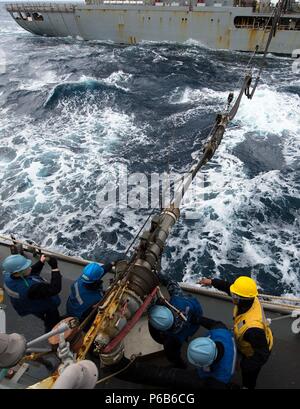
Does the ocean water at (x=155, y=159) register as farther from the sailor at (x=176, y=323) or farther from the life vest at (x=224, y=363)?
the life vest at (x=224, y=363)

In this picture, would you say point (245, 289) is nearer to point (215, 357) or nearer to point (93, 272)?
point (215, 357)

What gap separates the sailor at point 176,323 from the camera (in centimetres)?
454

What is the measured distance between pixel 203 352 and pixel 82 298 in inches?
76.8

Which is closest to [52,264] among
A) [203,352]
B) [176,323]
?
[176,323]

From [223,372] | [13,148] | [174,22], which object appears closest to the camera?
[223,372]

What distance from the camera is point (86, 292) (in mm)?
4789

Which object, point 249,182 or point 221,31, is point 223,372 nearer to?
point 249,182

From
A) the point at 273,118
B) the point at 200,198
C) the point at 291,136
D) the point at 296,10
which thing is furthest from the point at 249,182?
the point at 296,10

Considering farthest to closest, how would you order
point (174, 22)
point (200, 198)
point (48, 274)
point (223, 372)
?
1. point (174, 22)
2. point (200, 198)
3. point (48, 274)
4. point (223, 372)

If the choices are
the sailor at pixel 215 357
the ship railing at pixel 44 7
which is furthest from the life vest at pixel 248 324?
the ship railing at pixel 44 7

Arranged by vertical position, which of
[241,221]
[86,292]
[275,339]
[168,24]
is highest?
[168,24]

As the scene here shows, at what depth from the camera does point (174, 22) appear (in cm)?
3612

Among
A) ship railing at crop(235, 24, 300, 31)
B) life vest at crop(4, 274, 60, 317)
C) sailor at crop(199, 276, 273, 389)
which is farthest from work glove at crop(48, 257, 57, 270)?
ship railing at crop(235, 24, 300, 31)

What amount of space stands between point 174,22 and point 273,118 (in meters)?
22.9
